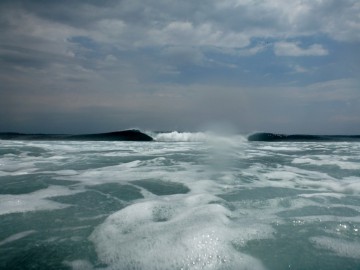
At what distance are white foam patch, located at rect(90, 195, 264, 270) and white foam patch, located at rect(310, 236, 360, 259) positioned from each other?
0.67 m

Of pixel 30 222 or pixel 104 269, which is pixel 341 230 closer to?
pixel 104 269

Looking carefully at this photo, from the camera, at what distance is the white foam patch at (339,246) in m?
2.17

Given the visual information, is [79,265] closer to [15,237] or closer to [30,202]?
[15,237]

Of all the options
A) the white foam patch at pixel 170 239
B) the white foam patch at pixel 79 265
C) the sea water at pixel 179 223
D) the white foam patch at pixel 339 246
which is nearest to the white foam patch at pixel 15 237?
the sea water at pixel 179 223

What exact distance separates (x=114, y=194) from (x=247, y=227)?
213 centimetres

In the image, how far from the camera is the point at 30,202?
357cm

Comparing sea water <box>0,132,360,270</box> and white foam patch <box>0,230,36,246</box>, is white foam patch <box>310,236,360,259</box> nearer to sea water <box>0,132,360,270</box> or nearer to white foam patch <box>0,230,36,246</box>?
sea water <box>0,132,360,270</box>

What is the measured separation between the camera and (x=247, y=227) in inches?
106

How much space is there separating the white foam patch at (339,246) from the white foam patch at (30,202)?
9.30ft

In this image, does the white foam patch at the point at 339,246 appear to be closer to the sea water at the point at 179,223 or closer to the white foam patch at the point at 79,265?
the sea water at the point at 179,223

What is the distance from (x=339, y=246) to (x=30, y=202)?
3465 millimetres

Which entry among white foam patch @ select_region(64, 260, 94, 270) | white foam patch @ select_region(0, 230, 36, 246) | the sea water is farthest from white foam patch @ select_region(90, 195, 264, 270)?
white foam patch @ select_region(0, 230, 36, 246)

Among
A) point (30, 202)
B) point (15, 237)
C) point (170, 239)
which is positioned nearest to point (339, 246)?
point (170, 239)

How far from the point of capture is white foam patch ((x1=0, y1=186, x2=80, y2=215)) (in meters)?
3.31
